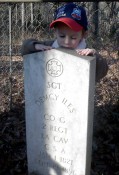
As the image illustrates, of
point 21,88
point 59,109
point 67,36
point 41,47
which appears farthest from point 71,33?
point 21,88

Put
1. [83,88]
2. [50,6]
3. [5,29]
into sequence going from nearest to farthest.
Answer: [83,88], [50,6], [5,29]

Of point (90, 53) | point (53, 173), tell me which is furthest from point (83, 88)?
point (53, 173)

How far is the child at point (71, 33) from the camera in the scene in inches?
112

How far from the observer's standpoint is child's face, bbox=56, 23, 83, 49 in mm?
2898

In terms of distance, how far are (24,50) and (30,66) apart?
0.53ft

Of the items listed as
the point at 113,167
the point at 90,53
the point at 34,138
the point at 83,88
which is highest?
the point at 90,53

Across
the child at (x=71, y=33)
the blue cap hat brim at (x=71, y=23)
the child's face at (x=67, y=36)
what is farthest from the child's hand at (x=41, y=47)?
the blue cap hat brim at (x=71, y=23)

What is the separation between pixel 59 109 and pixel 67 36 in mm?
599

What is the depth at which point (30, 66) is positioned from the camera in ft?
9.79

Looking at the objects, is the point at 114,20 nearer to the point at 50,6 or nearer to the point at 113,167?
the point at 50,6

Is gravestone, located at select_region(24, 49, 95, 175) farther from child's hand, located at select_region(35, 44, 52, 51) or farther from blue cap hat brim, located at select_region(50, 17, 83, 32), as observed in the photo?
blue cap hat brim, located at select_region(50, 17, 83, 32)

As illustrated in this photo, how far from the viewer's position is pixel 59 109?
302 cm

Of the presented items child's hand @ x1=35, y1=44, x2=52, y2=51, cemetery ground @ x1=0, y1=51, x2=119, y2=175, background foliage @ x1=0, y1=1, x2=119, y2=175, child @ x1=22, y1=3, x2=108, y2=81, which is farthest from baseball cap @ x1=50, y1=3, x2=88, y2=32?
cemetery ground @ x1=0, y1=51, x2=119, y2=175

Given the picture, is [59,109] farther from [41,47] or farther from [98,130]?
[98,130]
